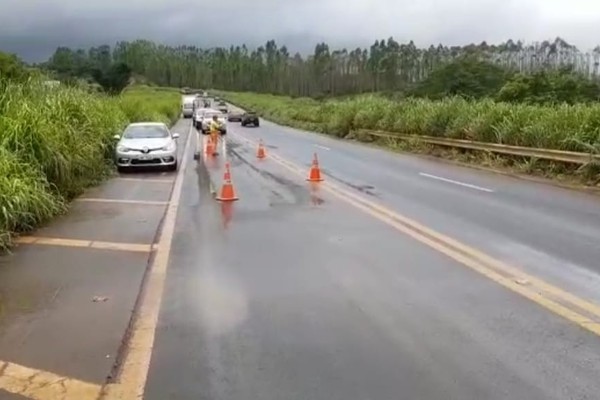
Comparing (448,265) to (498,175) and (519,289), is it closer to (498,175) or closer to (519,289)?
(519,289)

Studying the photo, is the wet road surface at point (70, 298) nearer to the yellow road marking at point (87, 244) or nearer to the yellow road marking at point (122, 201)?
the yellow road marking at point (87, 244)

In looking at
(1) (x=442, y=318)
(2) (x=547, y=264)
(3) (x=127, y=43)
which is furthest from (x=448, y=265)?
(3) (x=127, y=43)

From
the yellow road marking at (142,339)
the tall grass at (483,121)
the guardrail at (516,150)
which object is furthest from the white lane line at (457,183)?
the yellow road marking at (142,339)

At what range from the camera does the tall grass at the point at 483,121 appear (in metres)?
19.8

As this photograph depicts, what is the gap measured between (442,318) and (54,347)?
10.4 feet

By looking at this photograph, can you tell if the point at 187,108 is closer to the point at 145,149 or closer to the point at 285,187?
the point at 145,149

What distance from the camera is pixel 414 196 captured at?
14844 mm

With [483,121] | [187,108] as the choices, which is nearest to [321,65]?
[187,108]

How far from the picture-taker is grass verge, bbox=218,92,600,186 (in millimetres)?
19250

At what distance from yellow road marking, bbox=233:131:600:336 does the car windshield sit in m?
12.2

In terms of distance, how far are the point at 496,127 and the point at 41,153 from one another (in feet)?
54.0

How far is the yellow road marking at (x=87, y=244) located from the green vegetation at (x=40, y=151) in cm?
29

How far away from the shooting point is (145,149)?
21812 mm

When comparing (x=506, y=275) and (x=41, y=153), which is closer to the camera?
(x=506, y=275)
